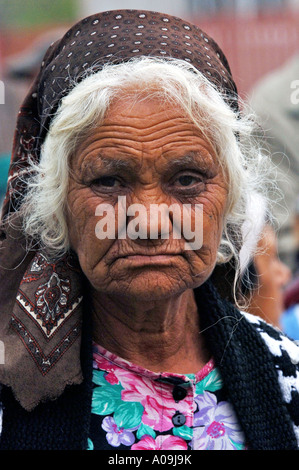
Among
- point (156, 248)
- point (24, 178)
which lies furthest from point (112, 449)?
point (24, 178)

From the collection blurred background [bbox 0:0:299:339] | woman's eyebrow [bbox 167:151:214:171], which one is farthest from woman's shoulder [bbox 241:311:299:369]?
woman's eyebrow [bbox 167:151:214:171]

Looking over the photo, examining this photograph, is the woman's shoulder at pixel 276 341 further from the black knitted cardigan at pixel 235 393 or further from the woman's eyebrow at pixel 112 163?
the woman's eyebrow at pixel 112 163

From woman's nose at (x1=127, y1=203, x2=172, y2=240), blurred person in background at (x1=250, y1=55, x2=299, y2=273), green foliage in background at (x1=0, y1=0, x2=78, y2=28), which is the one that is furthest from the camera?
green foliage in background at (x1=0, y1=0, x2=78, y2=28)

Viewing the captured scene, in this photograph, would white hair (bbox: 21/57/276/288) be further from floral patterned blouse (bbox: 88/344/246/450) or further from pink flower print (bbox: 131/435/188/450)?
pink flower print (bbox: 131/435/188/450)

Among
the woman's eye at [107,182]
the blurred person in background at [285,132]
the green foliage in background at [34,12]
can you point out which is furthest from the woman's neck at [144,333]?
the green foliage in background at [34,12]

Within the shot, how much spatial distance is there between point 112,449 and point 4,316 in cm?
51

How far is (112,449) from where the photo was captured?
7.48ft

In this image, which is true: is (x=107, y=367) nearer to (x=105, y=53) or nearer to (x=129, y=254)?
(x=129, y=254)

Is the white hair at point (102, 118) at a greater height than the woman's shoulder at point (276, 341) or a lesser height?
greater

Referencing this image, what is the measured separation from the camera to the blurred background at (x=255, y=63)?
17.9 feet

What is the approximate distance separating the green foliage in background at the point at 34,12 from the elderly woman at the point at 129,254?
1130cm

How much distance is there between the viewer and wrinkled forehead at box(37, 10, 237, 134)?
2.32 m

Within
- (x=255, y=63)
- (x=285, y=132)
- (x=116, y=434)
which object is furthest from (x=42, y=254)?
(x=255, y=63)

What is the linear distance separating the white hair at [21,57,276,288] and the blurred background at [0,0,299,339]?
0.89 feet
